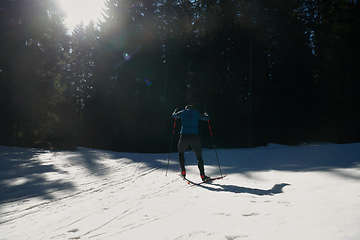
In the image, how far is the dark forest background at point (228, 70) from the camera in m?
26.1

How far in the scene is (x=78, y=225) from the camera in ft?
10.6

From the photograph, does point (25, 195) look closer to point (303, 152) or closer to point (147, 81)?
point (303, 152)

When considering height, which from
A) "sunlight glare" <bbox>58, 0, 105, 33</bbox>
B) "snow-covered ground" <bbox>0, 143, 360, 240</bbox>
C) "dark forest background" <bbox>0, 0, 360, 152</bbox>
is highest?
"sunlight glare" <bbox>58, 0, 105, 33</bbox>

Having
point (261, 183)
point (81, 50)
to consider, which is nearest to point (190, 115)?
point (261, 183)

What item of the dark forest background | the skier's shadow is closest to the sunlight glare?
the dark forest background

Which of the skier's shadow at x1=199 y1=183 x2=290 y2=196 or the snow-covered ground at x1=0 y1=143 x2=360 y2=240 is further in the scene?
the skier's shadow at x1=199 y1=183 x2=290 y2=196

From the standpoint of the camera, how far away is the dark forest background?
85.8 feet

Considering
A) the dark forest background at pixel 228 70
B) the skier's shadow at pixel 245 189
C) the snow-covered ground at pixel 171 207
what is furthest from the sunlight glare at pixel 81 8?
the skier's shadow at pixel 245 189

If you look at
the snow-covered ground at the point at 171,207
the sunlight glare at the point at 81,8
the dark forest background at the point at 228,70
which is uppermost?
the sunlight glare at the point at 81,8

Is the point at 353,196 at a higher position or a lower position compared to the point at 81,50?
lower

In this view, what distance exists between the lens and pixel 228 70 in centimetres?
2930

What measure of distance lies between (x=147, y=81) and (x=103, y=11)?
32.3 ft

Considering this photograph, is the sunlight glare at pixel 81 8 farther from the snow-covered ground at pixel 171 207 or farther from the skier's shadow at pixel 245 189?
the skier's shadow at pixel 245 189

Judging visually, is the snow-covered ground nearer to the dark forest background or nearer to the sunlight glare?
the dark forest background
